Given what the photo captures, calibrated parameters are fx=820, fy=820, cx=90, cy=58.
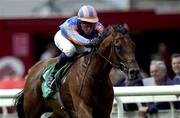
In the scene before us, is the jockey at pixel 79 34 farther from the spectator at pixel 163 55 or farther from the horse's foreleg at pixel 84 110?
the spectator at pixel 163 55

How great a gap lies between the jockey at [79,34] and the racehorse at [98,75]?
14 centimetres

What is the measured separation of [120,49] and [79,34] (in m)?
0.83

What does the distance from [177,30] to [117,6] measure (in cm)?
357

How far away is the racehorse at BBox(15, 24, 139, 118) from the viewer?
7.95m

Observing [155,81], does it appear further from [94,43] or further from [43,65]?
[94,43]

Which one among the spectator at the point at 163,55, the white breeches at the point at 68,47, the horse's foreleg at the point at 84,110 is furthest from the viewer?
the spectator at the point at 163,55

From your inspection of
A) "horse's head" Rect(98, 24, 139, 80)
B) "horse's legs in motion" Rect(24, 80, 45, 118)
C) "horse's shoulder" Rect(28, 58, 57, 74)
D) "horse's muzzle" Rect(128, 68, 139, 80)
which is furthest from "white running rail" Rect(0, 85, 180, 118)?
"horse's muzzle" Rect(128, 68, 139, 80)

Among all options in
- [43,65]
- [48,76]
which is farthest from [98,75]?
[43,65]

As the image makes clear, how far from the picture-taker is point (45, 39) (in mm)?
18375

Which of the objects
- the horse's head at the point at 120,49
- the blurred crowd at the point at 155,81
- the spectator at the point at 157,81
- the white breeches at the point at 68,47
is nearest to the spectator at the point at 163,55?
the blurred crowd at the point at 155,81

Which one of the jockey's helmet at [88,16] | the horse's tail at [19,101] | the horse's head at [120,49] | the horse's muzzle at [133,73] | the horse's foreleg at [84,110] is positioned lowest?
the horse's tail at [19,101]

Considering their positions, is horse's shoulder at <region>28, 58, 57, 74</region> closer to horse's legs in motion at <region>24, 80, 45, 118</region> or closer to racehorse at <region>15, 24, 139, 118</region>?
horse's legs in motion at <region>24, 80, 45, 118</region>

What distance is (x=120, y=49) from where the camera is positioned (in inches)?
314

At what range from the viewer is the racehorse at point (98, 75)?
795 cm
